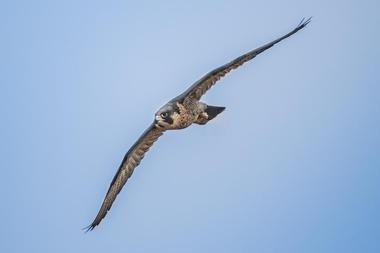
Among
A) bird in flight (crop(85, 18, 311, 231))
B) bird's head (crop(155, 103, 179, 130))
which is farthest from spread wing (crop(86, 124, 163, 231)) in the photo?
bird's head (crop(155, 103, 179, 130))

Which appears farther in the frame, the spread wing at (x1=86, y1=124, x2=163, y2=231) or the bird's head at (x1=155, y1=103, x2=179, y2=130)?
the spread wing at (x1=86, y1=124, x2=163, y2=231)

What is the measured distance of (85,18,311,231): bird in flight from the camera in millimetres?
24000

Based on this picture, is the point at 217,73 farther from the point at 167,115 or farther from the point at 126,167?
the point at 126,167

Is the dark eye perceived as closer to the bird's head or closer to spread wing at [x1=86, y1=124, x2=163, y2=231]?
the bird's head

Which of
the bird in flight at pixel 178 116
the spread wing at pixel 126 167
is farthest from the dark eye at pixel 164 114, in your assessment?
the spread wing at pixel 126 167

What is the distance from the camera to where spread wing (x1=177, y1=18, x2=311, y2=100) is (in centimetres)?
2377

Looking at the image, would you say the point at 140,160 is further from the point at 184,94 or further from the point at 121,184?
the point at 184,94

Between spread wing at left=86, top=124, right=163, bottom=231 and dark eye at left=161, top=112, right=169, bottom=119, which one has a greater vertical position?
dark eye at left=161, top=112, right=169, bottom=119

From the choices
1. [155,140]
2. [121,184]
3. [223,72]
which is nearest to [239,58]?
[223,72]

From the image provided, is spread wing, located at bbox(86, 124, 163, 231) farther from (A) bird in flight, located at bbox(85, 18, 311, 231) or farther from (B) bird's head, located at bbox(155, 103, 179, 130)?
(B) bird's head, located at bbox(155, 103, 179, 130)

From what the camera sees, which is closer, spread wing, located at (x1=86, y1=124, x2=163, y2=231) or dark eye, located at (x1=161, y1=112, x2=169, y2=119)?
dark eye, located at (x1=161, y1=112, x2=169, y2=119)

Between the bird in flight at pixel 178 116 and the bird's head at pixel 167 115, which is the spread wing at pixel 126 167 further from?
the bird's head at pixel 167 115

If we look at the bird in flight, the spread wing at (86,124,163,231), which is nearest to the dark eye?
the bird in flight

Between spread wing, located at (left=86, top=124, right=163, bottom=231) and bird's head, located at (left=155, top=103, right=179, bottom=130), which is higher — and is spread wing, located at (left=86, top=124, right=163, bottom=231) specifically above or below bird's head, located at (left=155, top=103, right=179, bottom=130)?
below
